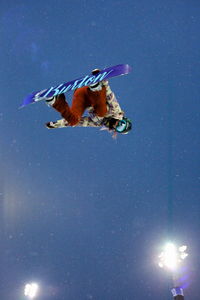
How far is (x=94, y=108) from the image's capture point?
6.83 m

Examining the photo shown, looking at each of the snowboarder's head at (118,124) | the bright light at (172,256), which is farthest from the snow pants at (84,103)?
the bright light at (172,256)

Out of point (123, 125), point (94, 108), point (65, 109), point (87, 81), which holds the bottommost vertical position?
point (65, 109)

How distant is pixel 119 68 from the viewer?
5605mm

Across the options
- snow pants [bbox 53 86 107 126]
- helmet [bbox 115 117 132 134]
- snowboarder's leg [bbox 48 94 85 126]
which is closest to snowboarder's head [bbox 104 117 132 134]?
helmet [bbox 115 117 132 134]

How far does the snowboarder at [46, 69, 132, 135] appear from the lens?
5902 millimetres

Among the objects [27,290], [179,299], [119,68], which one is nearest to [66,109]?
[119,68]

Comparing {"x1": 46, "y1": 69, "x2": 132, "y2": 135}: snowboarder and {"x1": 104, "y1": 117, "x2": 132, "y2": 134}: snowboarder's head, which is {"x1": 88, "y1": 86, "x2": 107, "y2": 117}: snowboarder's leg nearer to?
{"x1": 46, "y1": 69, "x2": 132, "y2": 135}: snowboarder

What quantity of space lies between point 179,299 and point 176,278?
3.68ft

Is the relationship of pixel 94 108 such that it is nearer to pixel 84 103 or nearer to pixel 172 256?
pixel 84 103

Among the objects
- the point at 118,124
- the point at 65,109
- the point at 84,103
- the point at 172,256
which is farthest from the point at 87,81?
the point at 172,256

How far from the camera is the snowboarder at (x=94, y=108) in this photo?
5902mm

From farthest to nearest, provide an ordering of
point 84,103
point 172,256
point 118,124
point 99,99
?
point 172,256 < point 118,124 < point 84,103 < point 99,99

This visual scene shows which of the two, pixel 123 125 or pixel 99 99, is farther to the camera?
pixel 123 125

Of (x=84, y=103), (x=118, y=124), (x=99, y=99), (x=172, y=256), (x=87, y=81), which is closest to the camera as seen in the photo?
(x=87, y=81)
